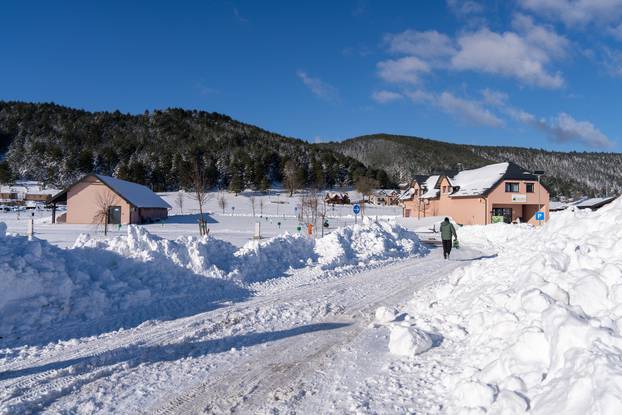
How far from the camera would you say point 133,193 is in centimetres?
4953

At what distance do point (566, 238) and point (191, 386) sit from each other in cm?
669

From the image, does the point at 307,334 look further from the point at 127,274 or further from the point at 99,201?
the point at 99,201

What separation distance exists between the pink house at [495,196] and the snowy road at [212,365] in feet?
137

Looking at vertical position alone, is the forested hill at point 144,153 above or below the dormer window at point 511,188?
above

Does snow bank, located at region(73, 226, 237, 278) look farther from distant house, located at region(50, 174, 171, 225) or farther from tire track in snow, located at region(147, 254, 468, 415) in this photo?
distant house, located at region(50, 174, 171, 225)

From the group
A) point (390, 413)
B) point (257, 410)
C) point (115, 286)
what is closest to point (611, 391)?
point (390, 413)

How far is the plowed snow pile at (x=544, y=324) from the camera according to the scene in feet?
11.5

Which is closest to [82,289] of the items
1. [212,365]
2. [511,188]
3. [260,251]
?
[212,365]

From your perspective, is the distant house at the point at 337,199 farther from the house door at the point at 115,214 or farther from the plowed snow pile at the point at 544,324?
the plowed snow pile at the point at 544,324

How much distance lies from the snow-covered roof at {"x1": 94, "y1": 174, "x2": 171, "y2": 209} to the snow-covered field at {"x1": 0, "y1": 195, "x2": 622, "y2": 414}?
38533mm

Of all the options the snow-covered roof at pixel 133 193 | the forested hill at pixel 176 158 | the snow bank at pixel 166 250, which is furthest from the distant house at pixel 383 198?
the snow bank at pixel 166 250

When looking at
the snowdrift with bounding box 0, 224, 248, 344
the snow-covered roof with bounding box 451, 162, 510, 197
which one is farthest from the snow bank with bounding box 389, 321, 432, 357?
the snow-covered roof with bounding box 451, 162, 510, 197

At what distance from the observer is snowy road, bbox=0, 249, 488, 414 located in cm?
448

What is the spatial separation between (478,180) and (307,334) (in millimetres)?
49312
